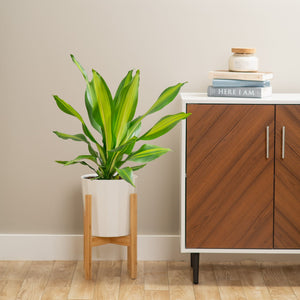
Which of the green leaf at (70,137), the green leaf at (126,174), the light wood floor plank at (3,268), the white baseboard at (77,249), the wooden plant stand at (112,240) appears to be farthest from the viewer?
the white baseboard at (77,249)

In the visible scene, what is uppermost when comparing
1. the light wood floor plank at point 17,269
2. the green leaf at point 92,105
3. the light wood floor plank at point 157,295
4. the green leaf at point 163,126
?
the green leaf at point 92,105

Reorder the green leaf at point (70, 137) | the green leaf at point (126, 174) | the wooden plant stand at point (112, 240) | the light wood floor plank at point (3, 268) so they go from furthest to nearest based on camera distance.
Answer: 1. the light wood floor plank at point (3, 268)
2. the wooden plant stand at point (112, 240)
3. the green leaf at point (70, 137)
4. the green leaf at point (126, 174)

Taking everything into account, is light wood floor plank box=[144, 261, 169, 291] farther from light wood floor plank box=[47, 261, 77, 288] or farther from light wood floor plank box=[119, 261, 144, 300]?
light wood floor plank box=[47, 261, 77, 288]

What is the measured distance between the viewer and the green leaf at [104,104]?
2.92 m

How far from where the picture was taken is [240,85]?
3002mm

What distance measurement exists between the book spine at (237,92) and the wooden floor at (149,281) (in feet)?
3.16

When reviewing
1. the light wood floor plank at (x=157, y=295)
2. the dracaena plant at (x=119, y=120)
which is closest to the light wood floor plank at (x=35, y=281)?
the light wood floor plank at (x=157, y=295)

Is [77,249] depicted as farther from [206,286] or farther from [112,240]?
[206,286]

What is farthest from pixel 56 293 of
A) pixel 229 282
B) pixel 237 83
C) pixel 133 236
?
pixel 237 83

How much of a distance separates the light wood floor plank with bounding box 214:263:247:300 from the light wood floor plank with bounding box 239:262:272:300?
27 mm

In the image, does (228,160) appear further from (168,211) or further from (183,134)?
(168,211)

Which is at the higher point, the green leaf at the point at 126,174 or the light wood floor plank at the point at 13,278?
the green leaf at the point at 126,174

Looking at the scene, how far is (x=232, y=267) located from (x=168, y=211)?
48 cm

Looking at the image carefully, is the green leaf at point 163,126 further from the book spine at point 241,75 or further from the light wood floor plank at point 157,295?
the light wood floor plank at point 157,295
